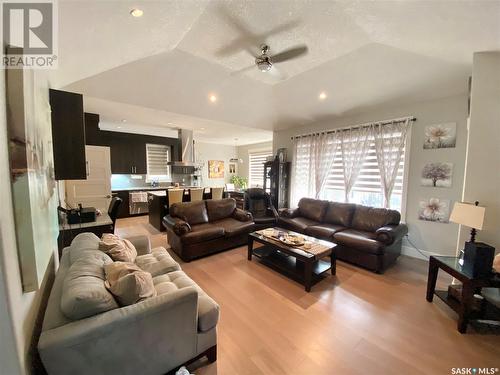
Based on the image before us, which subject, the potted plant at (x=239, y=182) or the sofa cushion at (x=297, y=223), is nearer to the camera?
the sofa cushion at (x=297, y=223)

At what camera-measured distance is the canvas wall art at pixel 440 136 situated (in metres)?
3.05

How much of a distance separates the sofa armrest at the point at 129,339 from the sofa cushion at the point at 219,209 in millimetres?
2747

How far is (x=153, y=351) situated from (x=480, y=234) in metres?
3.26

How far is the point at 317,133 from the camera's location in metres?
4.62

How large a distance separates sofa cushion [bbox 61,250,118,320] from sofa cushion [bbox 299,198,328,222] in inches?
141

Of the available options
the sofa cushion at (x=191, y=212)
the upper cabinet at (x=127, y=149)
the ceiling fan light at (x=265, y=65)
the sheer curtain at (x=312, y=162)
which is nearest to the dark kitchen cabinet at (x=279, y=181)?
the sheer curtain at (x=312, y=162)

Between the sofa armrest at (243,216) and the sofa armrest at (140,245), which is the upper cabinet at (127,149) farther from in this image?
the sofa armrest at (140,245)

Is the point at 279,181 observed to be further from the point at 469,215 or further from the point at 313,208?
the point at 469,215

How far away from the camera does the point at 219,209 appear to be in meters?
4.22

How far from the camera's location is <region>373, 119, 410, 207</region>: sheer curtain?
137 inches

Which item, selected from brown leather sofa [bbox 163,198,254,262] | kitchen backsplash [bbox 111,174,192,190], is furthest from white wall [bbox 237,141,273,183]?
brown leather sofa [bbox 163,198,254,262]

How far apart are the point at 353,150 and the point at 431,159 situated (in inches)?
46.9

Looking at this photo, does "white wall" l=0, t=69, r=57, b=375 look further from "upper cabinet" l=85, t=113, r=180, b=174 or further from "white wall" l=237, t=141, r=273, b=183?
"white wall" l=237, t=141, r=273, b=183

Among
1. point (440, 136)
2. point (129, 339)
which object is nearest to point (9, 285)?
point (129, 339)
